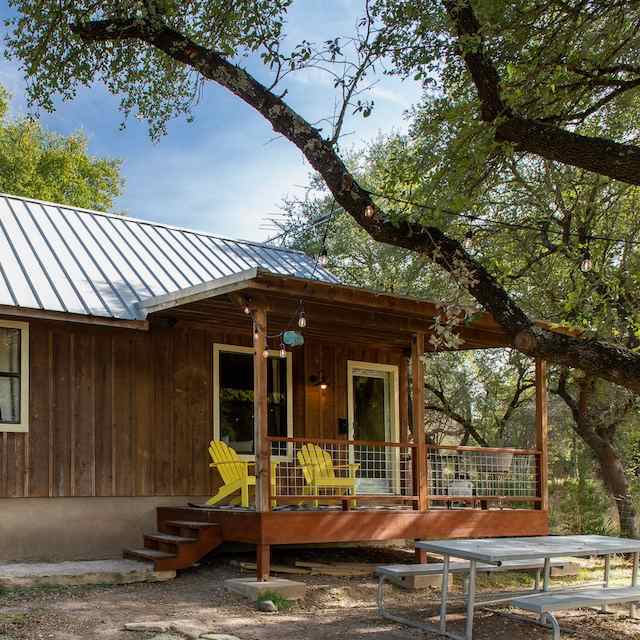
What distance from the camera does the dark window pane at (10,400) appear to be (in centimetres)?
1041

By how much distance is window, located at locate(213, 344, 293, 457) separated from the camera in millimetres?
12328

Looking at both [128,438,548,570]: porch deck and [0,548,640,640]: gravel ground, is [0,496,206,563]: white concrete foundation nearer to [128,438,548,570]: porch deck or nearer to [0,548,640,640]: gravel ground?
[128,438,548,570]: porch deck

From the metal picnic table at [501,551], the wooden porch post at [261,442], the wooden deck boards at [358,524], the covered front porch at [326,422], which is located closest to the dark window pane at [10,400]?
the covered front porch at [326,422]

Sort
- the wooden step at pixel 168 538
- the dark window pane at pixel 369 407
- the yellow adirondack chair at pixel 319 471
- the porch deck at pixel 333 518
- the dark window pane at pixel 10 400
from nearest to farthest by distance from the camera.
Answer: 1. the porch deck at pixel 333 518
2. the wooden step at pixel 168 538
3. the dark window pane at pixel 10 400
4. the yellow adirondack chair at pixel 319 471
5. the dark window pane at pixel 369 407

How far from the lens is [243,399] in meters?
12.6

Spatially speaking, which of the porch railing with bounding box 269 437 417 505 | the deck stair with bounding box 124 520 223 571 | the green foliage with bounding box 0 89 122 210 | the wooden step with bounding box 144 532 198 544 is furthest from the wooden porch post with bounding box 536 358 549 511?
the green foliage with bounding box 0 89 122 210

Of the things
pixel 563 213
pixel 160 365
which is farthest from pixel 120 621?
pixel 563 213

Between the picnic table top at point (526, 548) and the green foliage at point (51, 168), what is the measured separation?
22850 millimetres

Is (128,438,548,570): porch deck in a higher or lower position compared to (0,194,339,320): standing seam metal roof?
lower

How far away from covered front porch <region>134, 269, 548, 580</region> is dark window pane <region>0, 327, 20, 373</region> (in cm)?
165

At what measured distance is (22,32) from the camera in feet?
29.8

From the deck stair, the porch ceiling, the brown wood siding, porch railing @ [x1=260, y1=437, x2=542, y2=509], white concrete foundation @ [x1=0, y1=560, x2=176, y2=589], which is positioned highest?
the porch ceiling

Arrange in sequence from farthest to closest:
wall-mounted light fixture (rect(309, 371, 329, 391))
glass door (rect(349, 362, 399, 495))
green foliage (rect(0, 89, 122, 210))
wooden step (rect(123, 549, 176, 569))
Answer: green foliage (rect(0, 89, 122, 210)) → glass door (rect(349, 362, 399, 495)) → wall-mounted light fixture (rect(309, 371, 329, 391)) → wooden step (rect(123, 549, 176, 569))

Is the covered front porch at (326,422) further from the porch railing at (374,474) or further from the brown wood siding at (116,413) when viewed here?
the brown wood siding at (116,413)
